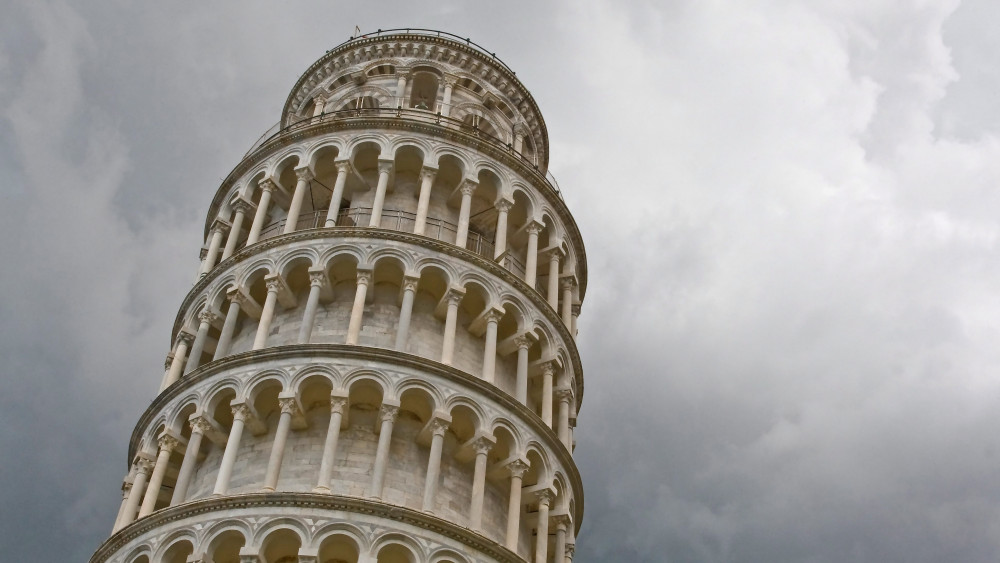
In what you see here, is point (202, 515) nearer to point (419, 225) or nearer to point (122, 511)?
point (122, 511)

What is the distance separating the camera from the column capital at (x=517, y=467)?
24.9 m

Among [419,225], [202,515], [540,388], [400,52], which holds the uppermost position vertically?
[400,52]

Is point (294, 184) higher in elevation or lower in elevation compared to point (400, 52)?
lower

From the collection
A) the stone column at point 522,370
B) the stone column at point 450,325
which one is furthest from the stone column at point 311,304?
the stone column at point 522,370

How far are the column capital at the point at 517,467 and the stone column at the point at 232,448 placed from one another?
6.61 m

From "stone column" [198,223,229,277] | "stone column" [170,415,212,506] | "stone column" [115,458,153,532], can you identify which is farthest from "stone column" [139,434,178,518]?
"stone column" [198,223,229,277]

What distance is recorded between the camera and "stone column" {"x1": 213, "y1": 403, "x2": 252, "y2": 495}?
22.7m

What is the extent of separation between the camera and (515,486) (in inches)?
970

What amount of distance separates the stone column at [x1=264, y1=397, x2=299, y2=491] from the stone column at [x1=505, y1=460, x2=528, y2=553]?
558 cm

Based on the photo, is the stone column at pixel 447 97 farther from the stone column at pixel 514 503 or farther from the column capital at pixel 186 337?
the stone column at pixel 514 503

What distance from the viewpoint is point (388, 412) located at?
23641mm

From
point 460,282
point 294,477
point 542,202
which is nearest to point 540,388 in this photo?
point 460,282

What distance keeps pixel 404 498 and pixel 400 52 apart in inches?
767

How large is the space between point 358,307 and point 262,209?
623 cm
